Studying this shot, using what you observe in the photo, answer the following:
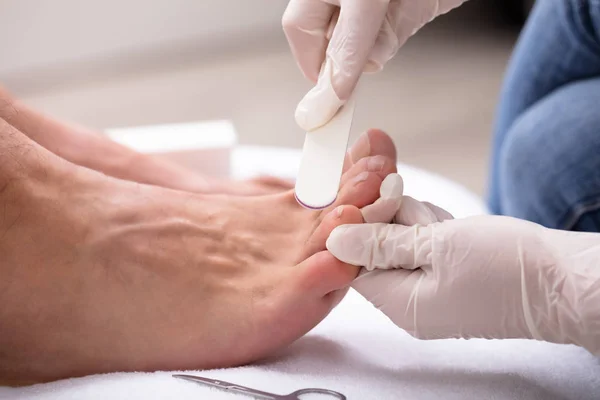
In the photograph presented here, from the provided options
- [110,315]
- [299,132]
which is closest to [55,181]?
[110,315]

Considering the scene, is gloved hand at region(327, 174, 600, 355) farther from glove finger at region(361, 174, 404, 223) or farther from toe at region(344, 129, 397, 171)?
toe at region(344, 129, 397, 171)

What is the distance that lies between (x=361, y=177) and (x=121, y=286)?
318 millimetres

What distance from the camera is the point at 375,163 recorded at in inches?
36.1

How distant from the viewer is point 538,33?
4.61ft

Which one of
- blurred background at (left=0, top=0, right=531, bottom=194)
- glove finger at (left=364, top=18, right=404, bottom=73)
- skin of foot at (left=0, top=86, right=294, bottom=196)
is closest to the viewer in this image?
glove finger at (left=364, top=18, right=404, bottom=73)

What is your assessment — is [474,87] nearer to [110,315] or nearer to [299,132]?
[299,132]

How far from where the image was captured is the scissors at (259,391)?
2.39 ft

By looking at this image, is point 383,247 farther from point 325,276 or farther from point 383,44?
point 383,44

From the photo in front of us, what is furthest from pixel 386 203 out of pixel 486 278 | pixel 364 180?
pixel 486 278

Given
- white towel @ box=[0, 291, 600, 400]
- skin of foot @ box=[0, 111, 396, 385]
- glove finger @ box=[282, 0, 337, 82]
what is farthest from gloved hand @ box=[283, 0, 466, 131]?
white towel @ box=[0, 291, 600, 400]

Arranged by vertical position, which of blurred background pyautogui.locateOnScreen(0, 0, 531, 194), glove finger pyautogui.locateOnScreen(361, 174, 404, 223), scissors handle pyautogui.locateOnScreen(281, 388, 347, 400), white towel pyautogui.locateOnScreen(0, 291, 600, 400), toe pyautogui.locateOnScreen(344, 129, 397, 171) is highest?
blurred background pyautogui.locateOnScreen(0, 0, 531, 194)

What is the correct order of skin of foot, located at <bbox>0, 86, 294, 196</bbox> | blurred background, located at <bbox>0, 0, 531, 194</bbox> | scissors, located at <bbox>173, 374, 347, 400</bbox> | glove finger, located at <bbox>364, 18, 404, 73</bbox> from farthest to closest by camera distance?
blurred background, located at <bbox>0, 0, 531, 194</bbox> < skin of foot, located at <bbox>0, 86, 294, 196</bbox> < glove finger, located at <bbox>364, 18, 404, 73</bbox> < scissors, located at <bbox>173, 374, 347, 400</bbox>

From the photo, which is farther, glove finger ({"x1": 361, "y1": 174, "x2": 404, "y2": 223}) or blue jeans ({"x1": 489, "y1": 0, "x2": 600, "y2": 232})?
blue jeans ({"x1": 489, "y1": 0, "x2": 600, "y2": 232})

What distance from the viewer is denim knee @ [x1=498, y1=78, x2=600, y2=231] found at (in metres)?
1.19
